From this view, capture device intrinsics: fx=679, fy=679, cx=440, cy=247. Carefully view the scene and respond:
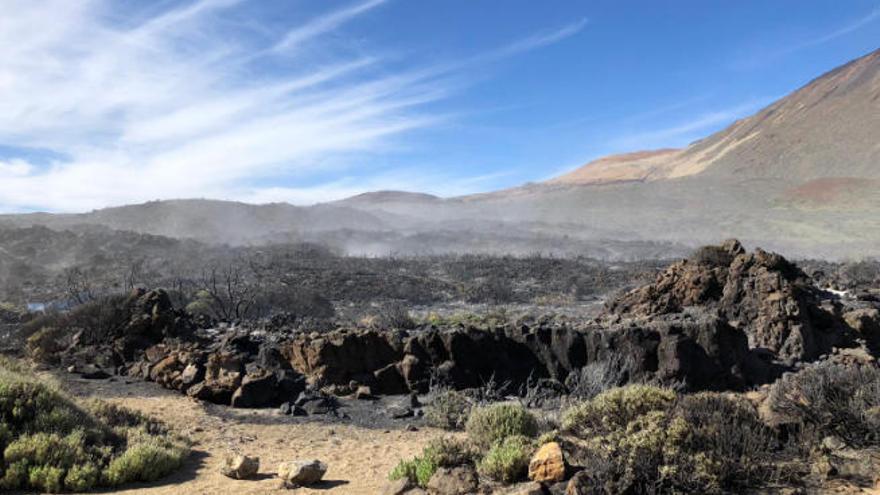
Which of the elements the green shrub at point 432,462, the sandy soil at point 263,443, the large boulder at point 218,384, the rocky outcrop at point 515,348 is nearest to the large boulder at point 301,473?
the sandy soil at point 263,443

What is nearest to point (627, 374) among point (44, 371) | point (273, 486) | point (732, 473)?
point (732, 473)

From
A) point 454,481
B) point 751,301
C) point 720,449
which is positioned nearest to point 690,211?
point 751,301

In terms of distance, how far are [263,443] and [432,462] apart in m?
3.23

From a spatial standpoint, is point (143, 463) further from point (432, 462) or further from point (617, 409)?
point (617, 409)

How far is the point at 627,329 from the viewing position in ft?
36.7

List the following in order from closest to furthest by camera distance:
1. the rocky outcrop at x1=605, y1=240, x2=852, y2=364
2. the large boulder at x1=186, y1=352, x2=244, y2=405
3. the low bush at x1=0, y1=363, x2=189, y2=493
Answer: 1. the low bush at x1=0, y1=363, x2=189, y2=493
2. the large boulder at x1=186, y1=352, x2=244, y2=405
3. the rocky outcrop at x1=605, y1=240, x2=852, y2=364

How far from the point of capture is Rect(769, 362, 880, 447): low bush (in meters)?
6.19

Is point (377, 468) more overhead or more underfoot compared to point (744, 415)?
more underfoot

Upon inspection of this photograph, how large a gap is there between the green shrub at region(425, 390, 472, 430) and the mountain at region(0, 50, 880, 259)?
1458 inches

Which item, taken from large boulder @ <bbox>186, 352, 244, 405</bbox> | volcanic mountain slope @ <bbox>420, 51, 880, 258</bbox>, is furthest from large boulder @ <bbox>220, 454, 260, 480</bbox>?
volcanic mountain slope @ <bbox>420, 51, 880, 258</bbox>

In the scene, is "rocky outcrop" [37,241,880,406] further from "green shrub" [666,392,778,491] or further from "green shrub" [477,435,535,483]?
"green shrub" [477,435,535,483]

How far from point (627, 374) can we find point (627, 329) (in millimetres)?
818

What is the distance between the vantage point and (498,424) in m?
7.46

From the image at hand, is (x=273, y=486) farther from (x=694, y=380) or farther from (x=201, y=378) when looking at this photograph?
(x=694, y=380)
